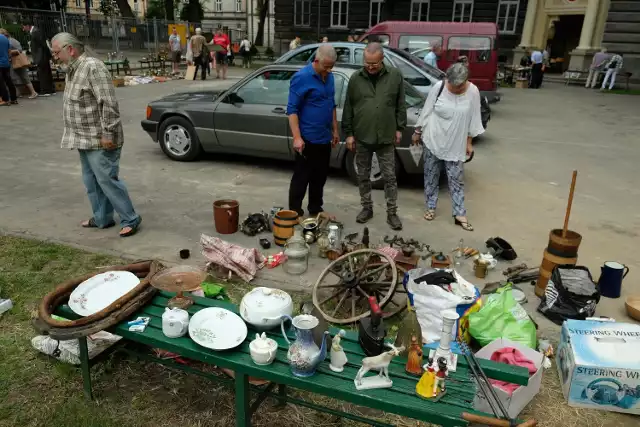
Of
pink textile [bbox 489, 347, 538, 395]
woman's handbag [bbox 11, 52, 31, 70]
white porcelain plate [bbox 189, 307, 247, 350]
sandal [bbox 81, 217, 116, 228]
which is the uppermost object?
woman's handbag [bbox 11, 52, 31, 70]

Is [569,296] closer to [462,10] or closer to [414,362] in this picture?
[414,362]

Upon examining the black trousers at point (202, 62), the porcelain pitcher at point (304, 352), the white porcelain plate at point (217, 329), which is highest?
the black trousers at point (202, 62)

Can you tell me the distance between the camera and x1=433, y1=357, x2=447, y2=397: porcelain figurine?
2170 millimetres

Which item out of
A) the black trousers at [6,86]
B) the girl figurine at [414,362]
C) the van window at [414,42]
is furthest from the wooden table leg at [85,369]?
the van window at [414,42]

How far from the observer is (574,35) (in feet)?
92.8

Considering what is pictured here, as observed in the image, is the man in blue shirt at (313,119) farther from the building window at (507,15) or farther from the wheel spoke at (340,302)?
the building window at (507,15)

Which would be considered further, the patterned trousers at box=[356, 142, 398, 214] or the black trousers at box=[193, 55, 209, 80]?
the black trousers at box=[193, 55, 209, 80]

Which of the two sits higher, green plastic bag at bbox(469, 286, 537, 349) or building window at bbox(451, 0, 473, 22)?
building window at bbox(451, 0, 473, 22)

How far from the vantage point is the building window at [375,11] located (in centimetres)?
2956

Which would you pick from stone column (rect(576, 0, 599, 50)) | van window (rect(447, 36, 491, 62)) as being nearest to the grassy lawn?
van window (rect(447, 36, 491, 62))

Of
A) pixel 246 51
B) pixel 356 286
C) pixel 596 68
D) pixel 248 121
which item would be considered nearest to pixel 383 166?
pixel 356 286

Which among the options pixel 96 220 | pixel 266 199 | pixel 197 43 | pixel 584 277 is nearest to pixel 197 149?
pixel 266 199

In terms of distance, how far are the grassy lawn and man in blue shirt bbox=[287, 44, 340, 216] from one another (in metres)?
2.65

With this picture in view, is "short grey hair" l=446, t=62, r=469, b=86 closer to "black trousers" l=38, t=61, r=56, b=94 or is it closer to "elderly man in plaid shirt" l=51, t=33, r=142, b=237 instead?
"elderly man in plaid shirt" l=51, t=33, r=142, b=237
